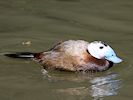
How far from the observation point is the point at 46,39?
20.2 ft

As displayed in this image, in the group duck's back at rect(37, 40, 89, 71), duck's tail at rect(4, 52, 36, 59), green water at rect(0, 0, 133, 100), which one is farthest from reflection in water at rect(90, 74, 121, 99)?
duck's tail at rect(4, 52, 36, 59)

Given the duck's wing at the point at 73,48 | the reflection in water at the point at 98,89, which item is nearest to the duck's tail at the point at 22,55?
the duck's wing at the point at 73,48

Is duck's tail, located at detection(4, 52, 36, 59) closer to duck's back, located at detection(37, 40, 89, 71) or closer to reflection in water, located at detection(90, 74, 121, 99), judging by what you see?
duck's back, located at detection(37, 40, 89, 71)

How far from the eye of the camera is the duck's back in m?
5.04

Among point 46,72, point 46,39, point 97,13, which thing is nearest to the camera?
point 46,72

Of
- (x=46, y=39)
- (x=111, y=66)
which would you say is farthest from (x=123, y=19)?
Answer: (x=111, y=66)

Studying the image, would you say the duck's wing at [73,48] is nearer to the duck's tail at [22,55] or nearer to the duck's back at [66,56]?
the duck's back at [66,56]

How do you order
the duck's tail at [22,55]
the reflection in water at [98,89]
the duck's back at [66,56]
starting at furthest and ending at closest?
the duck's tail at [22,55] → the duck's back at [66,56] → the reflection in water at [98,89]

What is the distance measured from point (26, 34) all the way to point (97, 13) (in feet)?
5.12

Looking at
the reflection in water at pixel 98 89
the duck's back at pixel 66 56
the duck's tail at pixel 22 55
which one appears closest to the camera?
the reflection in water at pixel 98 89

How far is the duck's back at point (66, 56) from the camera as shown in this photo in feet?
16.5

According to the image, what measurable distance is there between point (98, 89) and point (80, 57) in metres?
0.57

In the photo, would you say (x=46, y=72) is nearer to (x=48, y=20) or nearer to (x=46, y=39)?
(x=46, y=39)

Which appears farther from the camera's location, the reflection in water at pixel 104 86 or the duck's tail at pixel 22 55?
the duck's tail at pixel 22 55
